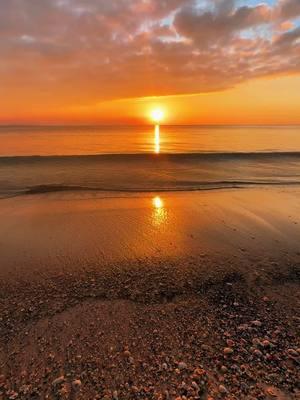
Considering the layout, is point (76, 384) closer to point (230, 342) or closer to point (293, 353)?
point (230, 342)

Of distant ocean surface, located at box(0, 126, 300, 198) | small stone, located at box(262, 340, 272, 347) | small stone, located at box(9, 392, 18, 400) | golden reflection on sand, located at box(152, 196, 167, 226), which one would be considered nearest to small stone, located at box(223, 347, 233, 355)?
small stone, located at box(262, 340, 272, 347)

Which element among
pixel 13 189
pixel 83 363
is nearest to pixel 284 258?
pixel 83 363

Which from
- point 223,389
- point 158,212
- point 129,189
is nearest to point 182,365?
point 223,389

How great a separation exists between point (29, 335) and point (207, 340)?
2.36 meters

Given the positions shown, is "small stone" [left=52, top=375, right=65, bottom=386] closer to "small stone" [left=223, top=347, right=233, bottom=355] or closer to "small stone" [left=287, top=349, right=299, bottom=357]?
"small stone" [left=223, top=347, right=233, bottom=355]

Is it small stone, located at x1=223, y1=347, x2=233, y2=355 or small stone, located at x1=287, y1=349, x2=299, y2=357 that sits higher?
small stone, located at x1=223, y1=347, x2=233, y2=355

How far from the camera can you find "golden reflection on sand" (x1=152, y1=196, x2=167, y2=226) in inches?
316

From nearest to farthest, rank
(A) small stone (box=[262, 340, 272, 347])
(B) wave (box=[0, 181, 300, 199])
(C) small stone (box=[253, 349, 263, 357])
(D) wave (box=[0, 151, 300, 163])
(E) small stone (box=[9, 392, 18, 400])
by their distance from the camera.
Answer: (E) small stone (box=[9, 392, 18, 400])
(C) small stone (box=[253, 349, 263, 357])
(A) small stone (box=[262, 340, 272, 347])
(B) wave (box=[0, 181, 300, 199])
(D) wave (box=[0, 151, 300, 163])

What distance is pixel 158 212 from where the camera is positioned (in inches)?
350

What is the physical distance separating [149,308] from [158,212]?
193 inches

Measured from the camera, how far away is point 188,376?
9.86ft

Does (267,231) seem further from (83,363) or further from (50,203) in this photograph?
(50,203)

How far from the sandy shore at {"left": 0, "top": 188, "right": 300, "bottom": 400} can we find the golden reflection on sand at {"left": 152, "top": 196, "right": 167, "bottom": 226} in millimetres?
90

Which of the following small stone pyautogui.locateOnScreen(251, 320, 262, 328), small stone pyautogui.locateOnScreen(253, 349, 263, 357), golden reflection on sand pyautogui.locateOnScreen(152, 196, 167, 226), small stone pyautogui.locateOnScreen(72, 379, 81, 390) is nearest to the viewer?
small stone pyautogui.locateOnScreen(72, 379, 81, 390)
